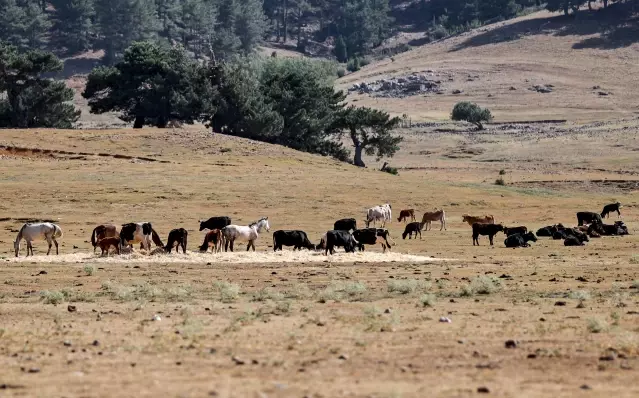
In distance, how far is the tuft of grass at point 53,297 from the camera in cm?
2181

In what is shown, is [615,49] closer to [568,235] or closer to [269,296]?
[568,235]

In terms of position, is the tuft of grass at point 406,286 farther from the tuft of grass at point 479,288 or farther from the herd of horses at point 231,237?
the herd of horses at point 231,237

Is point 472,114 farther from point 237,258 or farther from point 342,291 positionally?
point 342,291

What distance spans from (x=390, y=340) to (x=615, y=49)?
167748 mm

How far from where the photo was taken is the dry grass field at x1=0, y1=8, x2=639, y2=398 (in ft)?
44.4

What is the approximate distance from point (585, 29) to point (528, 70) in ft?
85.8

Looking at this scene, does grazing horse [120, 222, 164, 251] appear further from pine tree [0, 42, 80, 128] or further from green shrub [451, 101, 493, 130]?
green shrub [451, 101, 493, 130]

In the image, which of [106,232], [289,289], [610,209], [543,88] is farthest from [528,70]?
[289,289]

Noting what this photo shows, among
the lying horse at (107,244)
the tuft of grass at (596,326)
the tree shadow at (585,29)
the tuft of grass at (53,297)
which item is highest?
the tree shadow at (585,29)

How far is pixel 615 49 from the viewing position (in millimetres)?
176625

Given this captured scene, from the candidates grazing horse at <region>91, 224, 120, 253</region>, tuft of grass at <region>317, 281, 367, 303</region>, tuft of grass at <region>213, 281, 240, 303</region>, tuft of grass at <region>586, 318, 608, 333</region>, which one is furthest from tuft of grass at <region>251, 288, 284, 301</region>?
grazing horse at <region>91, 224, 120, 253</region>

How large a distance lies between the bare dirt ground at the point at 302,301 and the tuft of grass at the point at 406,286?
39 millimetres

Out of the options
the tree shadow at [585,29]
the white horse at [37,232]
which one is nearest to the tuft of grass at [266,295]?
the white horse at [37,232]

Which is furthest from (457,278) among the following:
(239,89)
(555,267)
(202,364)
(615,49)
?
(615,49)
